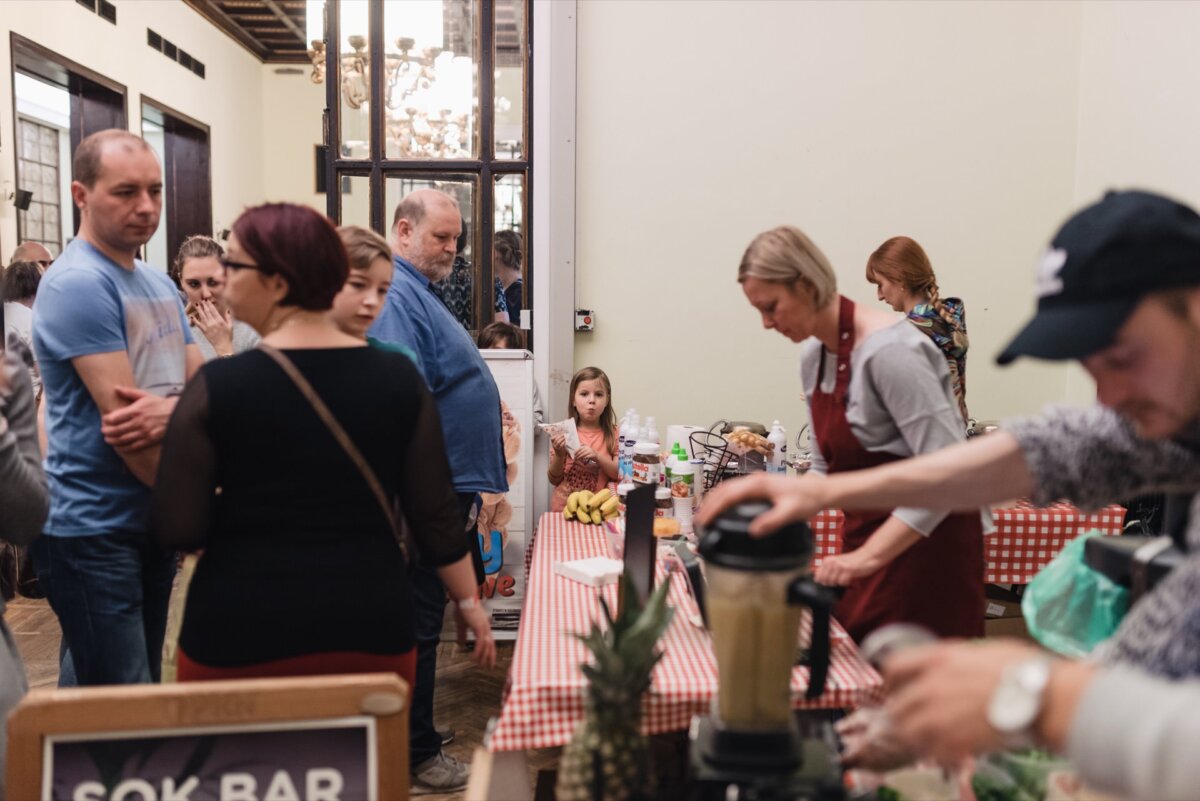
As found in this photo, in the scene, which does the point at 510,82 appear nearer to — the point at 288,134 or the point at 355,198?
the point at 355,198

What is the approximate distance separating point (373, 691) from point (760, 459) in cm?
234

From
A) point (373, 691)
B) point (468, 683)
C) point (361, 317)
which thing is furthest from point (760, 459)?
point (373, 691)

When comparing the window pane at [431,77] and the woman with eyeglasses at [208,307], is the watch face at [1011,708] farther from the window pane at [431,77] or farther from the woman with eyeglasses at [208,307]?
the window pane at [431,77]

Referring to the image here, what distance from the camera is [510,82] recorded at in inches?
182

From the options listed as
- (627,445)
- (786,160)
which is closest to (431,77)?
(786,160)

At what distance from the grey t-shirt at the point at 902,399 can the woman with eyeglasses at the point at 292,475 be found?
883 mm

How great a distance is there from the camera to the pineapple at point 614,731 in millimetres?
1234

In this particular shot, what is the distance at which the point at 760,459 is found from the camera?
3.53m

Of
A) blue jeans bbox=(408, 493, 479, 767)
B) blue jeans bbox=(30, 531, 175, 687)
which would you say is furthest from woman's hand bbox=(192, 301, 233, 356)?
blue jeans bbox=(30, 531, 175, 687)

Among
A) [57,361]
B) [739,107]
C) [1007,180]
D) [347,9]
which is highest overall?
[347,9]

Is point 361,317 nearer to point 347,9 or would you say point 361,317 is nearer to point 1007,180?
point 347,9

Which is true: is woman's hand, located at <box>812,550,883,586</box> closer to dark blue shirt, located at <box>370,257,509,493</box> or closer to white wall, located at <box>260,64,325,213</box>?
dark blue shirt, located at <box>370,257,509,493</box>

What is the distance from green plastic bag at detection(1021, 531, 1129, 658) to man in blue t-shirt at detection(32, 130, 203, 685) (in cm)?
160

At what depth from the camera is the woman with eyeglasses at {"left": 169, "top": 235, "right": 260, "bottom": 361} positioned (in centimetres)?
311
